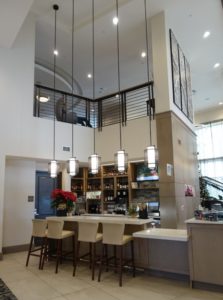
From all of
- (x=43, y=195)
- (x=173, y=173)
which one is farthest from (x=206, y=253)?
(x=43, y=195)

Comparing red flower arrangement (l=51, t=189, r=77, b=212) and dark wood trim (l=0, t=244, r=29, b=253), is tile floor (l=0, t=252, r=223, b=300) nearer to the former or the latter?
red flower arrangement (l=51, t=189, r=77, b=212)

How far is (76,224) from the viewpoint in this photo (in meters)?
5.89

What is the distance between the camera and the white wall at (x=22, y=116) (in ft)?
21.3

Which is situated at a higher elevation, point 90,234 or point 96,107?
point 96,107

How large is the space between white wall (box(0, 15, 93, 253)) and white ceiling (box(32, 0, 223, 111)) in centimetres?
111

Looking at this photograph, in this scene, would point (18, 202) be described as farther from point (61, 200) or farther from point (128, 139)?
point (128, 139)

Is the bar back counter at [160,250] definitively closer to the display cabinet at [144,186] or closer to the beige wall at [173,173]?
the beige wall at [173,173]

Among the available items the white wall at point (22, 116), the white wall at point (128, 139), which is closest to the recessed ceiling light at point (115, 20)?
the white wall at point (22, 116)

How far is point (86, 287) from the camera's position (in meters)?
4.25

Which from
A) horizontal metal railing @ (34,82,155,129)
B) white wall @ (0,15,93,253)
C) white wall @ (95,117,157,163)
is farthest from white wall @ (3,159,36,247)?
white wall @ (95,117,157,163)

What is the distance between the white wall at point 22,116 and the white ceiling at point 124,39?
1.11 m

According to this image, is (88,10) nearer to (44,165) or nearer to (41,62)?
(41,62)

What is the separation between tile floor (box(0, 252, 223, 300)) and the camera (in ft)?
12.6

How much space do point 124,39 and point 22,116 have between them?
4.07m
